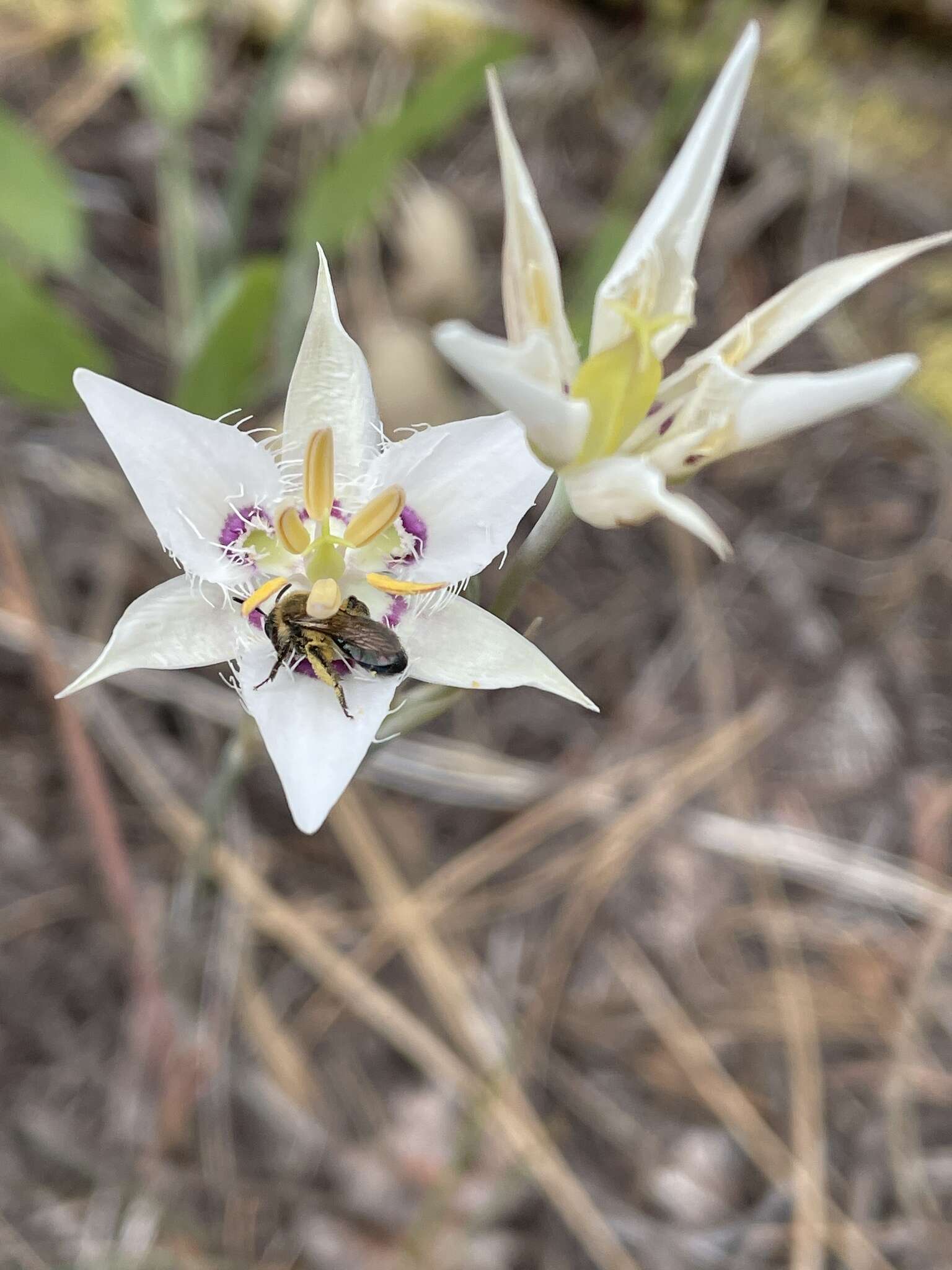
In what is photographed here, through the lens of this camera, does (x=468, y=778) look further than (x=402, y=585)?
Yes

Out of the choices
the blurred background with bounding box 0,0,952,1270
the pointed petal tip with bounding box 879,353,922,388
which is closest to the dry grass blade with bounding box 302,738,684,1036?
the blurred background with bounding box 0,0,952,1270

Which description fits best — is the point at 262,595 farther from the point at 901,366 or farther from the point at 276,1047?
the point at 276,1047

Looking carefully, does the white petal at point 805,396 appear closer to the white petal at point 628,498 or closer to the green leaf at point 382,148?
the white petal at point 628,498

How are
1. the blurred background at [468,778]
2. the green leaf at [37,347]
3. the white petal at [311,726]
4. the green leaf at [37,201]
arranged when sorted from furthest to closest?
the green leaf at [37,201]
the blurred background at [468,778]
the green leaf at [37,347]
the white petal at [311,726]

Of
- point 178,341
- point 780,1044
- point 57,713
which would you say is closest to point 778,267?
point 178,341

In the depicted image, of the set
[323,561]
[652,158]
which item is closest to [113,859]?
[323,561]

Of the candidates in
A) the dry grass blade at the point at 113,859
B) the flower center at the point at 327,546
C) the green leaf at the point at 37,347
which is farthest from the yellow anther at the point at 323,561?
the green leaf at the point at 37,347
